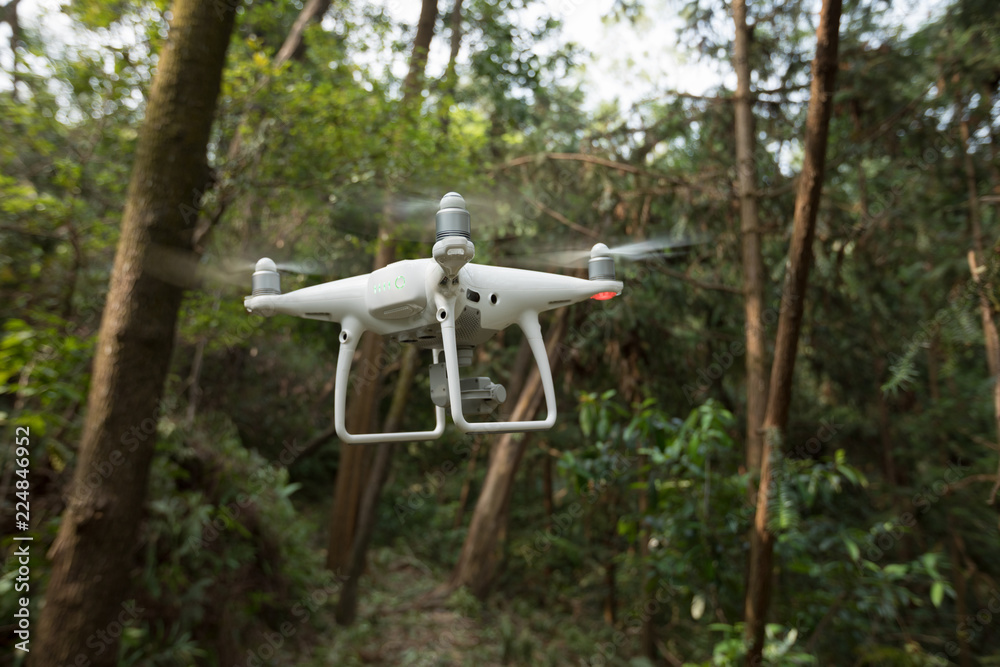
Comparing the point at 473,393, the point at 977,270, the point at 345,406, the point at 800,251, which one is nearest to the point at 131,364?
the point at 345,406

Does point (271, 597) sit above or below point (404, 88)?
below

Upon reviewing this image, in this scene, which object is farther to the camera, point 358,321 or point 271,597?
point 271,597

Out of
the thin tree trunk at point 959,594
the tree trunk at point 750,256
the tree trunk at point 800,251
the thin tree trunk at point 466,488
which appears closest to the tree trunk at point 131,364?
the tree trunk at point 800,251

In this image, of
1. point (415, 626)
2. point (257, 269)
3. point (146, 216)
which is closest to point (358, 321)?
point (257, 269)

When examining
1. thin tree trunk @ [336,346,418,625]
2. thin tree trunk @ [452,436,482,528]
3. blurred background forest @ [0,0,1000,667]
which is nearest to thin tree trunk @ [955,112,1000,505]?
blurred background forest @ [0,0,1000,667]

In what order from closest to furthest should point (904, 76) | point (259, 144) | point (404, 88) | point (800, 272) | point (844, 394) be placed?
point (800, 272)
point (259, 144)
point (904, 76)
point (404, 88)
point (844, 394)

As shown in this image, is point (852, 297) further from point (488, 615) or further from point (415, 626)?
point (415, 626)

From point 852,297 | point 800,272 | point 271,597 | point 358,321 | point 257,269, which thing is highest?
point 852,297

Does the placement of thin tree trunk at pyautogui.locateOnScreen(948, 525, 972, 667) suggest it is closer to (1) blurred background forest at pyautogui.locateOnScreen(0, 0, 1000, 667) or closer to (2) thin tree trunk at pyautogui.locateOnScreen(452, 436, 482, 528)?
(1) blurred background forest at pyautogui.locateOnScreen(0, 0, 1000, 667)
